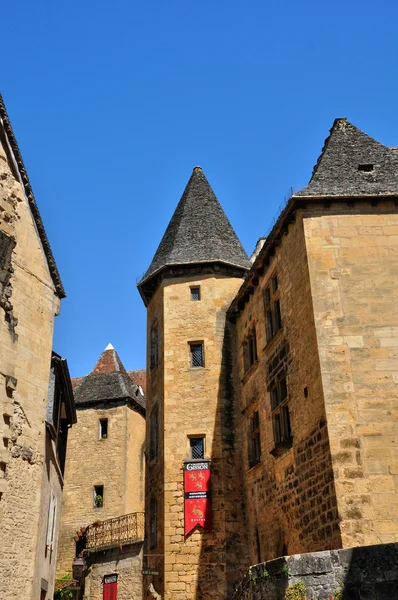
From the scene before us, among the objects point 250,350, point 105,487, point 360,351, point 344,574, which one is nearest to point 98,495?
point 105,487

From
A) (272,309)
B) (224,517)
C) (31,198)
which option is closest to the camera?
(31,198)

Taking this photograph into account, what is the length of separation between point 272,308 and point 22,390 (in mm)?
6096

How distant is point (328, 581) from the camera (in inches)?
281

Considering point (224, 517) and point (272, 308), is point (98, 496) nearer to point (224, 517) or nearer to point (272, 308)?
point (224, 517)

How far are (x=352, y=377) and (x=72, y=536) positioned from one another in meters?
18.2

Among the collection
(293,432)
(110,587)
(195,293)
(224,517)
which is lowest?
(110,587)

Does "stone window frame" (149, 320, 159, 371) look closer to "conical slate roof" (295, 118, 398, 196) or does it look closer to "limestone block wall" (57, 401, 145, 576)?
"conical slate roof" (295, 118, 398, 196)

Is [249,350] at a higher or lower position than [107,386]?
lower

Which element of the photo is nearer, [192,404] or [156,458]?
[192,404]

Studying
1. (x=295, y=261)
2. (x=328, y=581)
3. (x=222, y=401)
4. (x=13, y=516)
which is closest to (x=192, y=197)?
(x=222, y=401)

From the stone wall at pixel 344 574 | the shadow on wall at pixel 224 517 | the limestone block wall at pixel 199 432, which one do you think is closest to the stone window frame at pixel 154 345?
the limestone block wall at pixel 199 432

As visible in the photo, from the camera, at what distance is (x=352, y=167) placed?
574 inches

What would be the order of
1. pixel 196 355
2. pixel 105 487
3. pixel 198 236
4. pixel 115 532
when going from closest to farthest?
1. pixel 196 355
2. pixel 198 236
3. pixel 115 532
4. pixel 105 487

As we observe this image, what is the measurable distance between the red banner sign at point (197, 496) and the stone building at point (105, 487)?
685cm
